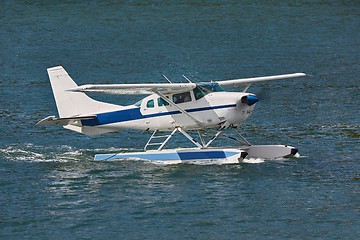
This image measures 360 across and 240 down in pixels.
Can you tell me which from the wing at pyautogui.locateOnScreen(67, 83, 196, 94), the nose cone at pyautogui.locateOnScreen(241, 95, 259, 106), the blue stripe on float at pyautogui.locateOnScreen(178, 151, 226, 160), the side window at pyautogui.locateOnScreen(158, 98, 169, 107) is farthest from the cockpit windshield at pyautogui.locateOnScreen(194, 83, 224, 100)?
the blue stripe on float at pyautogui.locateOnScreen(178, 151, 226, 160)

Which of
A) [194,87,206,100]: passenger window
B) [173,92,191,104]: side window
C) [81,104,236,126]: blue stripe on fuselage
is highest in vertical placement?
[194,87,206,100]: passenger window

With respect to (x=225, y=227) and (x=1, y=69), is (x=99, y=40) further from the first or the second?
(x=225, y=227)

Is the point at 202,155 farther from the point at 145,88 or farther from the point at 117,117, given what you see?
the point at 117,117

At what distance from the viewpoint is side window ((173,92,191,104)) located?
29344 millimetres

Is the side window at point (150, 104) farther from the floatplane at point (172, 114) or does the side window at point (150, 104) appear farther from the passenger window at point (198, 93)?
the passenger window at point (198, 93)

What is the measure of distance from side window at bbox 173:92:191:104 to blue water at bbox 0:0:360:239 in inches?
73.2

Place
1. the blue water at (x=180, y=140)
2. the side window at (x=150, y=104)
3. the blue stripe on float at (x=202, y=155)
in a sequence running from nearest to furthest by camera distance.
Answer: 1. the blue water at (x=180, y=140)
2. the blue stripe on float at (x=202, y=155)
3. the side window at (x=150, y=104)

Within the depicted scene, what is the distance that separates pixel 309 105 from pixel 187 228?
1794 cm

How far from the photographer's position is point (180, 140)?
33906 millimetres

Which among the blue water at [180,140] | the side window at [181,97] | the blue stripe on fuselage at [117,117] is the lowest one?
the blue water at [180,140]

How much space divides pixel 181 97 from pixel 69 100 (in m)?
3.46

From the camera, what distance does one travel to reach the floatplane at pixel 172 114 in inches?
1128

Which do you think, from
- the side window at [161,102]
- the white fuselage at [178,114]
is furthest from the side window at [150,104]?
the side window at [161,102]

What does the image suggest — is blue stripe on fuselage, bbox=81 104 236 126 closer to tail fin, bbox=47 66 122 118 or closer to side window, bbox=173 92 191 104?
tail fin, bbox=47 66 122 118
